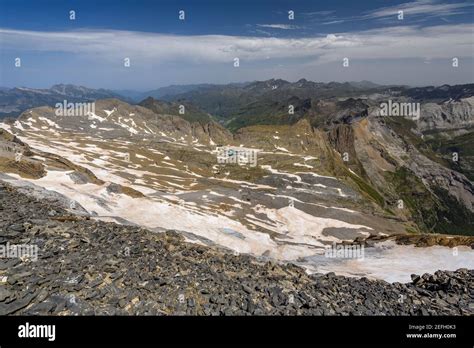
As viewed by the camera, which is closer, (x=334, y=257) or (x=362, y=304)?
(x=362, y=304)

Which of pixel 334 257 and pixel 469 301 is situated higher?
pixel 469 301

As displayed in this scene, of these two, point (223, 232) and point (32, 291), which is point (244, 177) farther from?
point (32, 291)
